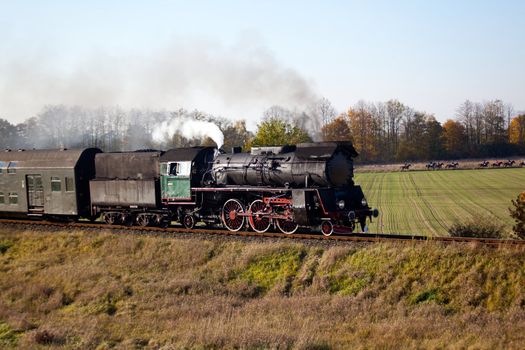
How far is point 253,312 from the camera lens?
1398cm

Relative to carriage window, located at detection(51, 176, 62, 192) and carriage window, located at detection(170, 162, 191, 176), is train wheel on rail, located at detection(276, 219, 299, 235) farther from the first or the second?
carriage window, located at detection(51, 176, 62, 192)

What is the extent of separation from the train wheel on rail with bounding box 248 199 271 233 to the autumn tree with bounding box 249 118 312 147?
29.3m

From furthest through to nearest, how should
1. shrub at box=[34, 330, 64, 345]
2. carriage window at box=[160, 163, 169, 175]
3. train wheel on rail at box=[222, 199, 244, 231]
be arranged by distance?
1. carriage window at box=[160, 163, 169, 175]
2. train wheel on rail at box=[222, 199, 244, 231]
3. shrub at box=[34, 330, 64, 345]

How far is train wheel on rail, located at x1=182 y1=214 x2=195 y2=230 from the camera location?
846 inches

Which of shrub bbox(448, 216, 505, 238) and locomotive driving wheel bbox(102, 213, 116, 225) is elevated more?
locomotive driving wheel bbox(102, 213, 116, 225)

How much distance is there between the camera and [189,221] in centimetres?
2164

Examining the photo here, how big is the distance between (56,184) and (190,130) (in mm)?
7924

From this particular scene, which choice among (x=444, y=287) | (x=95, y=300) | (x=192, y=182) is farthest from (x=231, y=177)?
(x=444, y=287)

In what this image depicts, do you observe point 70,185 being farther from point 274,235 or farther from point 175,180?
point 274,235

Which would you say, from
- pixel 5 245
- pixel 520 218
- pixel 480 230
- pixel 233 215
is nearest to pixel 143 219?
pixel 233 215

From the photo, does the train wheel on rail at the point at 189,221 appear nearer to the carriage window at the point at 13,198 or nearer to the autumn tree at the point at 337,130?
the carriage window at the point at 13,198

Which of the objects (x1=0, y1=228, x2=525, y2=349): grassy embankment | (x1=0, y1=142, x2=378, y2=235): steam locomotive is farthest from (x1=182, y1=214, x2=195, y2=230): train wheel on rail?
(x1=0, y1=228, x2=525, y2=349): grassy embankment

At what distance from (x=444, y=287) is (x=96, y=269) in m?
12.0

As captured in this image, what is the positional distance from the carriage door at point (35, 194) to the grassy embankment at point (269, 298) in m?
6.37
